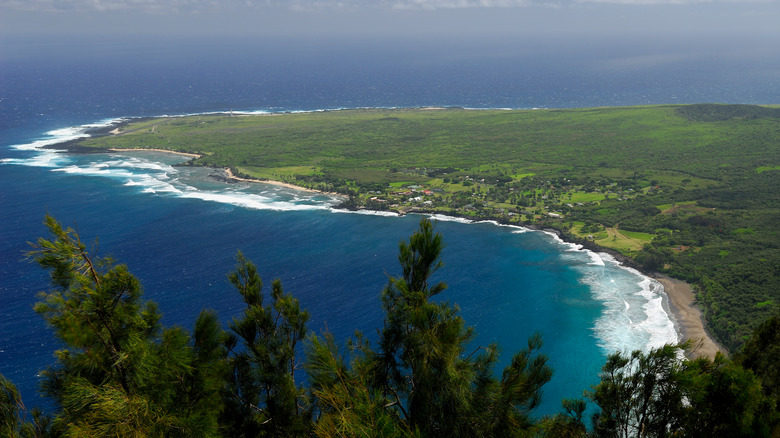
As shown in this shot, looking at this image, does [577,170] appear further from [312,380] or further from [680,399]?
[312,380]

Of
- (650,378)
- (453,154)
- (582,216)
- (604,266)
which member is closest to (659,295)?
(604,266)

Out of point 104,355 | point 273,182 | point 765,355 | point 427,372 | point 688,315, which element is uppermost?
point 104,355

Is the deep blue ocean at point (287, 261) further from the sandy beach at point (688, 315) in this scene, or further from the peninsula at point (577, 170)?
the peninsula at point (577, 170)

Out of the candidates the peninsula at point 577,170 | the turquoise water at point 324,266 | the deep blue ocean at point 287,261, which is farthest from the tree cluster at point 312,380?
the peninsula at point 577,170

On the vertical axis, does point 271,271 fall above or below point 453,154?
below

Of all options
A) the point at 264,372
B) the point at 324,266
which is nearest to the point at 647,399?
the point at 264,372

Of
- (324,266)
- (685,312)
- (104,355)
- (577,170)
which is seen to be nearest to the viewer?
(104,355)

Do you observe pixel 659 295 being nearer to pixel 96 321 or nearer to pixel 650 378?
pixel 650 378
